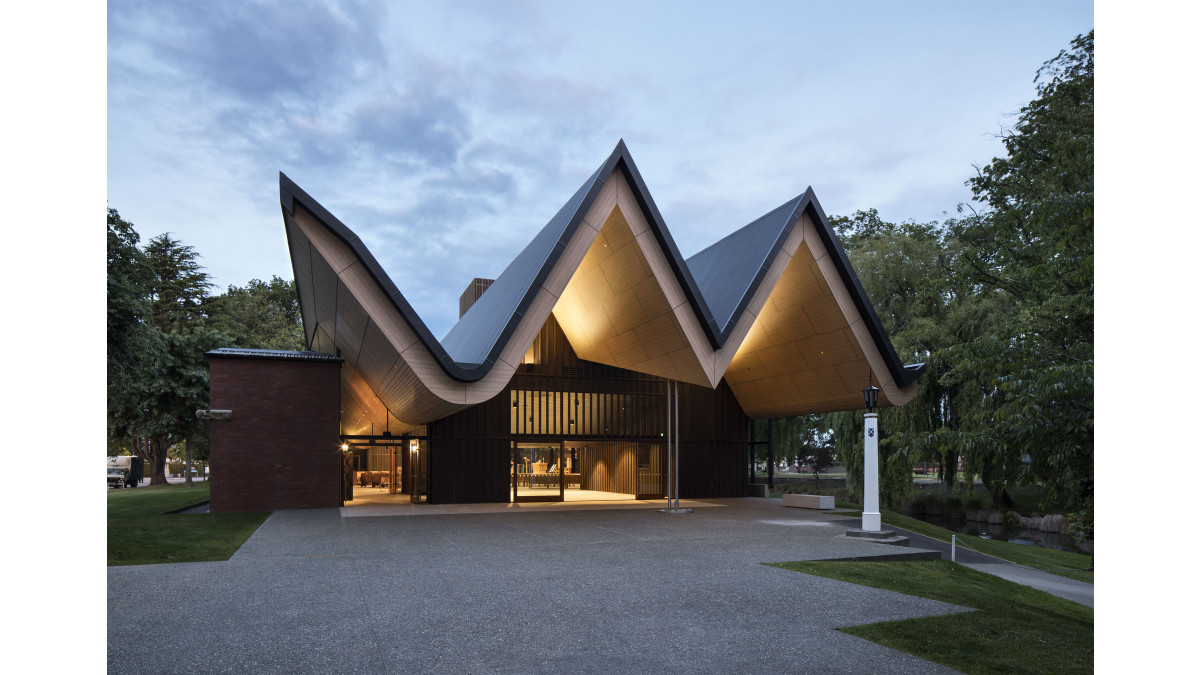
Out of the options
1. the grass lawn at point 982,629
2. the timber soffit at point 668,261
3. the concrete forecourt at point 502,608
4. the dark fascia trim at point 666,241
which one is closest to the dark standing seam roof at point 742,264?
the timber soffit at point 668,261

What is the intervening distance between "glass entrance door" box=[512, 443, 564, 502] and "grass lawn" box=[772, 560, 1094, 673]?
1403cm

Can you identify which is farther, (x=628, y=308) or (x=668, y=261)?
(x=628, y=308)

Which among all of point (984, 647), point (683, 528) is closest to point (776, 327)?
point (683, 528)

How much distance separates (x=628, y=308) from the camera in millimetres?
19469

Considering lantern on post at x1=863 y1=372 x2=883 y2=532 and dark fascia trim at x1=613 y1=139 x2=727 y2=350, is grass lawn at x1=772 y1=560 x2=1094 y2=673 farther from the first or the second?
dark fascia trim at x1=613 y1=139 x2=727 y2=350

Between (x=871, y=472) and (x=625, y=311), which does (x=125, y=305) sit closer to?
(x=625, y=311)

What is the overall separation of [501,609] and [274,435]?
50.3ft

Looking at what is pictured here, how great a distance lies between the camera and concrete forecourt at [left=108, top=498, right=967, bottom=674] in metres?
5.92

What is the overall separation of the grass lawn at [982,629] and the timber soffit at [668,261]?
7940 mm

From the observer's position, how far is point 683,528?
632 inches

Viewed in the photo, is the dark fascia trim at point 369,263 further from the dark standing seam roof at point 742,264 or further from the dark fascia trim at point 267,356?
the dark fascia trim at point 267,356

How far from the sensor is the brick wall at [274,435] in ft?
66.4

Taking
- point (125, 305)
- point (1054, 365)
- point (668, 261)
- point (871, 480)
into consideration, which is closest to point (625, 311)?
point (668, 261)

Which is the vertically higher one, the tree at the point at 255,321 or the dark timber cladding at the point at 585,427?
the tree at the point at 255,321
